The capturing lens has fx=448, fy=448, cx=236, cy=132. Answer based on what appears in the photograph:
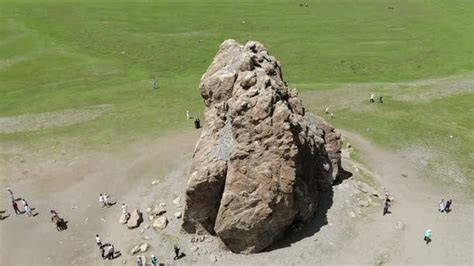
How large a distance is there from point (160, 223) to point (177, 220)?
1.67 metres

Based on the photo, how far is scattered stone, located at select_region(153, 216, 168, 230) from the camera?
1704 inches

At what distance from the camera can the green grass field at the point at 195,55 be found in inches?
2506

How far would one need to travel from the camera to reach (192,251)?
40.6 m

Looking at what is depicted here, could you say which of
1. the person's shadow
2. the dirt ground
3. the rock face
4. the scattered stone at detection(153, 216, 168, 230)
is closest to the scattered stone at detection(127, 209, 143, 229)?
the dirt ground

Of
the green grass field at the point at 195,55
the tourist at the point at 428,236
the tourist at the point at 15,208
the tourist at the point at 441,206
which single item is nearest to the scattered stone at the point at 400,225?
the tourist at the point at 428,236

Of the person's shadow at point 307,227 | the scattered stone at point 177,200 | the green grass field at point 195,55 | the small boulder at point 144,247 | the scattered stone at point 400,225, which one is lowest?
the scattered stone at point 400,225

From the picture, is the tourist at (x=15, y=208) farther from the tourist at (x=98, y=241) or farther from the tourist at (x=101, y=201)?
the tourist at (x=98, y=241)

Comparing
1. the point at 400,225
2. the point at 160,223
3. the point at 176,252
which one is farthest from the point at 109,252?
the point at 400,225

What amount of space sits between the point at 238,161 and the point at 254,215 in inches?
190

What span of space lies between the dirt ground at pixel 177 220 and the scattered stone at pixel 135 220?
1.74 ft

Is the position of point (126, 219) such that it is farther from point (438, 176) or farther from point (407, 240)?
point (438, 176)

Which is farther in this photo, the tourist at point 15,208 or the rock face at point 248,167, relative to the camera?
the tourist at point 15,208

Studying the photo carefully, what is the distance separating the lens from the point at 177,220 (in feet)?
144

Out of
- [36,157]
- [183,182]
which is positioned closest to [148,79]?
[36,157]
